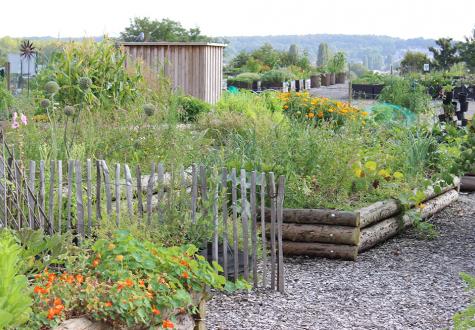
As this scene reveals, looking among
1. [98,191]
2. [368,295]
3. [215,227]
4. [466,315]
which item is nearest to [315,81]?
[368,295]

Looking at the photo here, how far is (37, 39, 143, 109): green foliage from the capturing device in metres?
11.1

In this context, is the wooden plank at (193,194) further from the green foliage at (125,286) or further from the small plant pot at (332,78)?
the small plant pot at (332,78)

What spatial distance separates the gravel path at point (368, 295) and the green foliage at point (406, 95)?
11224 mm

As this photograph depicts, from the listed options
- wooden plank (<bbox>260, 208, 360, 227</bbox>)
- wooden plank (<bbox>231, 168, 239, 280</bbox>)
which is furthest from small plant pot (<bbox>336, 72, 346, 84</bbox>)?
wooden plank (<bbox>231, 168, 239, 280</bbox>)

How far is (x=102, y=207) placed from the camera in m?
6.70

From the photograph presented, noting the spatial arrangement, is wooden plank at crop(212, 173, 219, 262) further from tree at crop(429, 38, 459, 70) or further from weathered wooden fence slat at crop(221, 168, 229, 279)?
tree at crop(429, 38, 459, 70)

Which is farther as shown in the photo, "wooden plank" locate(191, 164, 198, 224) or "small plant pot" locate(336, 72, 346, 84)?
"small plant pot" locate(336, 72, 346, 84)

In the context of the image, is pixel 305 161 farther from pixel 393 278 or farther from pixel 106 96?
pixel 106 96

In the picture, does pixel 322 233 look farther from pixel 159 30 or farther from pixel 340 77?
pixel 159 30

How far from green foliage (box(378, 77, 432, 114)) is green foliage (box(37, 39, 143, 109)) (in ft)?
29.5

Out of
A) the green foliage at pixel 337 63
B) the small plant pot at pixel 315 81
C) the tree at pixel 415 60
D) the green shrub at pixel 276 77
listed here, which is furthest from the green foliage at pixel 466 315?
the tree at pixel 415 60

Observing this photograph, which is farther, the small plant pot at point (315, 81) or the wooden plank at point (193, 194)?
the small plant pot at point (315, 81)

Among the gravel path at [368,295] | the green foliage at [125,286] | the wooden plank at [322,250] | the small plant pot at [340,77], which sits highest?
the small plant pot at [340,77]

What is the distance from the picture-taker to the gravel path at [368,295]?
5.77m
